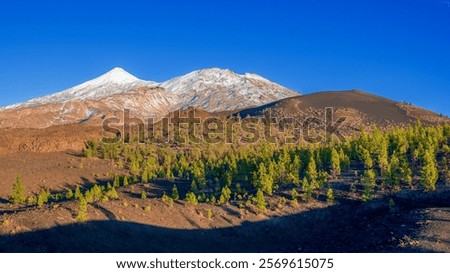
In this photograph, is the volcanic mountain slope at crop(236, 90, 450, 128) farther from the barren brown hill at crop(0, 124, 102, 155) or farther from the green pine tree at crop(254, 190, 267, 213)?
the green pine tree at crop(254, 190, 267, 213)

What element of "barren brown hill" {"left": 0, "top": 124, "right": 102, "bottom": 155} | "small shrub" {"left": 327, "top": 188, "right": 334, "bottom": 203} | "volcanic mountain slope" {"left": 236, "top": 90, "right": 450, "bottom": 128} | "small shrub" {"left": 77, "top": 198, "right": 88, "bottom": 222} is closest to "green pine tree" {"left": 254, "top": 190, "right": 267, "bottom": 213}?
"small shrub" {"left": 327, "top": 188, "right": 334, "bottom": 203}

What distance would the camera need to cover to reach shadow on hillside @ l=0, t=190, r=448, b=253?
2778cm

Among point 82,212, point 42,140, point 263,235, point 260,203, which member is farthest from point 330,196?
point 42,140

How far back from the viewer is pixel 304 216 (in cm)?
4097

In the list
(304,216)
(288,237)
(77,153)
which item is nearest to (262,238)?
(288,237)

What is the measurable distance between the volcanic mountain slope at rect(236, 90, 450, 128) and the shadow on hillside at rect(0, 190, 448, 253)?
77086mm

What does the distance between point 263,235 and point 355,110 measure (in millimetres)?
99102

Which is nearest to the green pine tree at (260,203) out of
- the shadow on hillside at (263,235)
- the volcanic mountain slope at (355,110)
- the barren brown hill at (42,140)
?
the shadow on hillside at (263,235)

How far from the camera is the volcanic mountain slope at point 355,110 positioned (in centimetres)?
12338

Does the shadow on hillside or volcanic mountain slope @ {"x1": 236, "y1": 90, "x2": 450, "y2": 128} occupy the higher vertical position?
volcanic mountain slope @ {"x1": 236, "y1": 90, "x2": 450, "y2": 128}

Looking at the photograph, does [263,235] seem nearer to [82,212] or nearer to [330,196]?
[330,196]

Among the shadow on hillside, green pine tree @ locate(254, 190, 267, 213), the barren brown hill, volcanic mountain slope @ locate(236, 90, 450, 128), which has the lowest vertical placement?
the shadow on hillside

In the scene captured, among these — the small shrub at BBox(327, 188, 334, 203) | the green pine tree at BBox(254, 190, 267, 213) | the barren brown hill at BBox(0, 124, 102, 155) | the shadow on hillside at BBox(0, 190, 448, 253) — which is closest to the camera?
the shadow on hillside at BBox(0, 190, 448, 253)

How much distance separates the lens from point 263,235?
37594 millimetres
